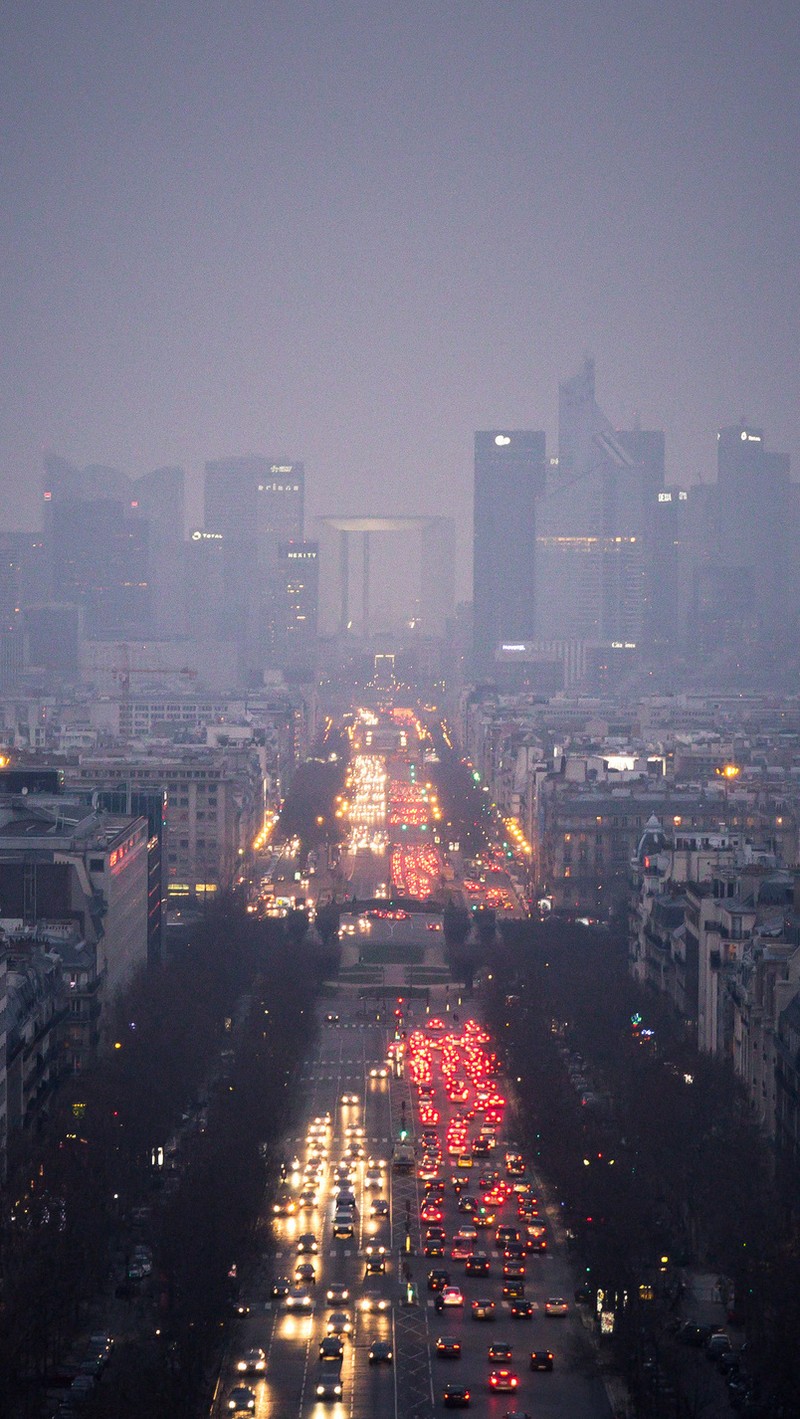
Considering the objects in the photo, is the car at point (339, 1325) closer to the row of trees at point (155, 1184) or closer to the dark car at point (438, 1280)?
the row of trees at point (155, 1184)

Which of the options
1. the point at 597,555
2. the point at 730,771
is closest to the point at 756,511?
the point at 597,555

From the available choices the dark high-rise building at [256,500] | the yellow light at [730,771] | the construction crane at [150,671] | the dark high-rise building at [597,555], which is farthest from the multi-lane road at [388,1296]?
the dark high-rise building at [256,500]

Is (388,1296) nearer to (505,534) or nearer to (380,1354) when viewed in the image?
(380,1354)

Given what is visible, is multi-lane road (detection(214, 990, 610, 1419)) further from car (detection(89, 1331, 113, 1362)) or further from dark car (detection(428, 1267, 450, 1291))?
car (detection(89, 1331, 113, 1362))

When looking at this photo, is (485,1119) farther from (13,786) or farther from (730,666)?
(730,666)

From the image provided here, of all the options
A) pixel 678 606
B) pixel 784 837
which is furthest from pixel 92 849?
pixel 678 606
